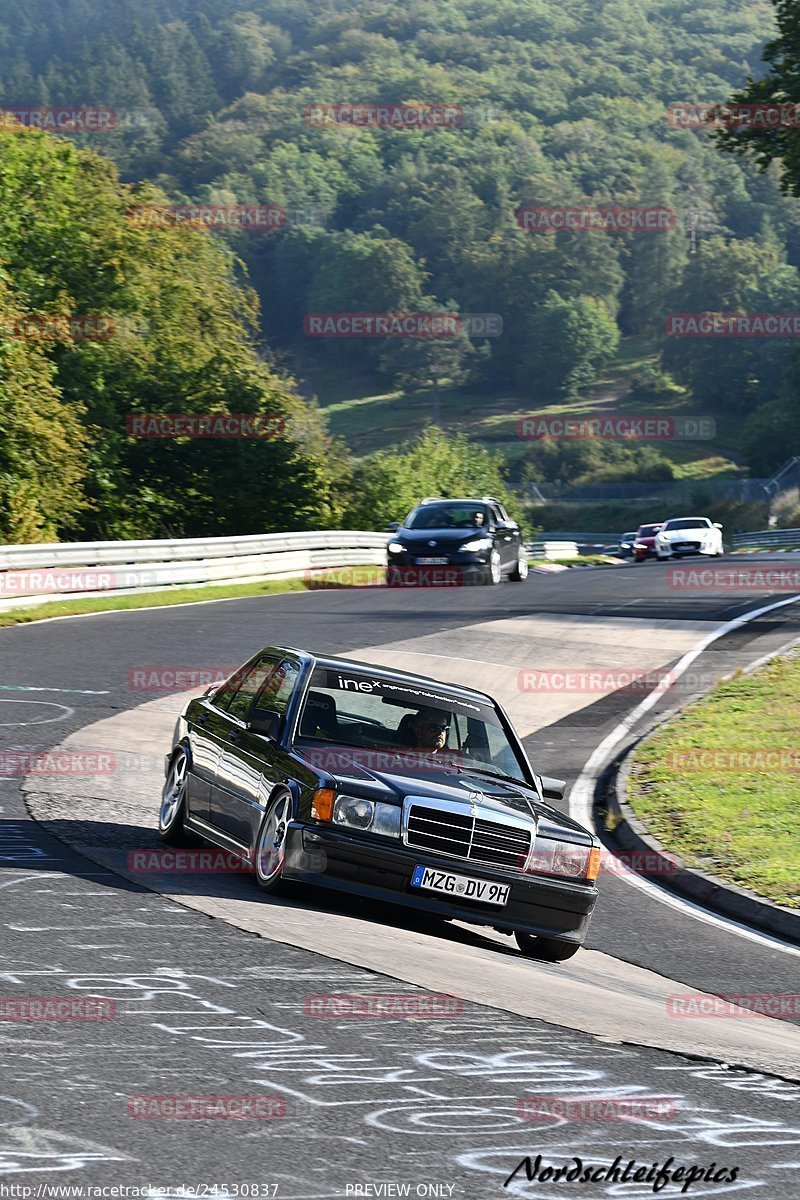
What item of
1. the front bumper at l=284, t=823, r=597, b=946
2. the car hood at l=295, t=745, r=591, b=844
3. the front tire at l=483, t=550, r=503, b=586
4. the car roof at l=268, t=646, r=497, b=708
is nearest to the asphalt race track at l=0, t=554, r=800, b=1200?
the front bumper at l=284, t=823, r=597, b=946

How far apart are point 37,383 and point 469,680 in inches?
806

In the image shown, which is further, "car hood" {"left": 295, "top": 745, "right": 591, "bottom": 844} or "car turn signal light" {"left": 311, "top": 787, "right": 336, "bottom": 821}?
"car hood" {"left": 295, "top": 745, "right": 591, "bottom": 844}

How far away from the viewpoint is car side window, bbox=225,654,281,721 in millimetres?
10375

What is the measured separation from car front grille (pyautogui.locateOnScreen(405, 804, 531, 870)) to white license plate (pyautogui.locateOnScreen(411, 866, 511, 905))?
12 centimetres

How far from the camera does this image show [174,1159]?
15.9 ft

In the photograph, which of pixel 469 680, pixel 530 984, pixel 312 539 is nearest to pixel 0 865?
pixel 530 984

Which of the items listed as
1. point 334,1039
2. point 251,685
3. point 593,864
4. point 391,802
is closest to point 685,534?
point 251,685

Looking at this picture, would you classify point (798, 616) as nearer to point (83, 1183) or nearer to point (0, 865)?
point (0, 865)

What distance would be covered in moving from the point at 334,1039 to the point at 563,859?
304cm

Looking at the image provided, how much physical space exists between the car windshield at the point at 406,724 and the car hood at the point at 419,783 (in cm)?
11

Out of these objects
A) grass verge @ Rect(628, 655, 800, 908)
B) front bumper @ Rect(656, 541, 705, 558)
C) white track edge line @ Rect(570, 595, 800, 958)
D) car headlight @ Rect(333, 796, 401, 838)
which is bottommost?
front bumper @ Rect(656, 541, 705, 558)

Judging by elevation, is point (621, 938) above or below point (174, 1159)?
below

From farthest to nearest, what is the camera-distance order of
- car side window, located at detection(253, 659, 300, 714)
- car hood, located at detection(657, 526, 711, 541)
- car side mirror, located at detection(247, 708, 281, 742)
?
car hood, located at detection(657, 526, 711, 541), car side window, located at detection(253, 659, 300, 714), car side mirror, located at detection(247, 708, 281, 742)

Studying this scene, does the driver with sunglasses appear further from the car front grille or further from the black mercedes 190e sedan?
the car front grille
